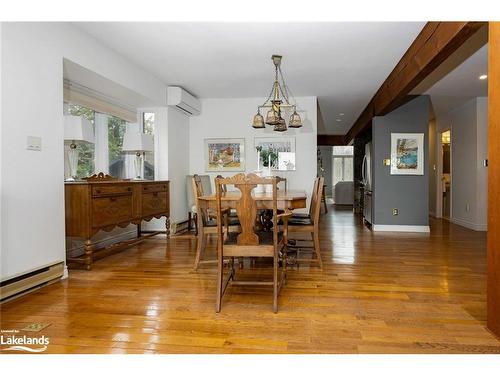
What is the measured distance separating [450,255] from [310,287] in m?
2.19

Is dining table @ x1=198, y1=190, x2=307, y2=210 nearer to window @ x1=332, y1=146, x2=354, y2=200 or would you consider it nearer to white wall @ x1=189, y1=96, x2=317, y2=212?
white wall @ x1=189, y1=96, x2=317, y2=212

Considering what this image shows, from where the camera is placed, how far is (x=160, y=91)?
200 inches

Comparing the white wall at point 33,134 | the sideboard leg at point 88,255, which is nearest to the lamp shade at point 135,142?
the white wall at point 33,134

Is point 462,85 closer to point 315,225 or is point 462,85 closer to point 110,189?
point 315,225

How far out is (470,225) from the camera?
617cm

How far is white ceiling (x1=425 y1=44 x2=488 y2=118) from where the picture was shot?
403 centimetres

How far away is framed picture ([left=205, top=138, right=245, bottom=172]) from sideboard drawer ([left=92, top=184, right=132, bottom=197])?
94.3 inches

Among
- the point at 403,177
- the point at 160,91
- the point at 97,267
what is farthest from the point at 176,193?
the point at 403,177

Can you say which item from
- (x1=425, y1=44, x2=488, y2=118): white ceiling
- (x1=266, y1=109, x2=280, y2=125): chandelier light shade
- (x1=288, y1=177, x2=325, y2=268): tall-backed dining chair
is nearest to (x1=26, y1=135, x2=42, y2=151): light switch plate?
(x1=266, y1=109, x2=280, y2=125): chandelier light shade

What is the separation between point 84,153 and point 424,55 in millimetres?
4078

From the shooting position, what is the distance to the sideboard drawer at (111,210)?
3.40 meters

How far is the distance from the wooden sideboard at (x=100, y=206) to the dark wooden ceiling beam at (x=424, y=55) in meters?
3.40
